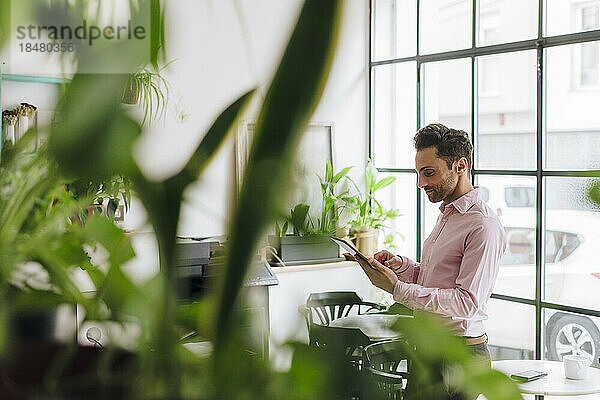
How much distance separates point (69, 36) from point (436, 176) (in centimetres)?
277

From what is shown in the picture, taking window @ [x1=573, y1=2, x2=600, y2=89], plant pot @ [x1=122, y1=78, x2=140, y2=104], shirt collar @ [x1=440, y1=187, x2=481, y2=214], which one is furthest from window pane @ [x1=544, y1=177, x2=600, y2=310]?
plant pot @ [x1=122, y1=78, x2=140, y2=104]

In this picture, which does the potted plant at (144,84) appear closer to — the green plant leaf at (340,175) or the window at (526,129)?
the window at (526,129)

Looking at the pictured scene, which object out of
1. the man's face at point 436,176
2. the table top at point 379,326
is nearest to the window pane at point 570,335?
the man's face at point 436,176

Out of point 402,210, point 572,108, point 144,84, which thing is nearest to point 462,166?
point 572,108

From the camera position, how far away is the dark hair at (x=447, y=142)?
2887 mm

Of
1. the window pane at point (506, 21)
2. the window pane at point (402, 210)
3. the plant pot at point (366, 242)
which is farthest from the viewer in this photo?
the window pane at point (402, 210)

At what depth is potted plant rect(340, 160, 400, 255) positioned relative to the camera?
16.2 ft

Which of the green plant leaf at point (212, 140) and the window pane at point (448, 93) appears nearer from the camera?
the green plant leaf at point (212, 140)

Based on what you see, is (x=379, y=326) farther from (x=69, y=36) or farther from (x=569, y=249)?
(x=569, y=249)

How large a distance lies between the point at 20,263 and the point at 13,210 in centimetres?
5

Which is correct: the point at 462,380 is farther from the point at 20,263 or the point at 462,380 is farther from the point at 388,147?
the point at 388,147

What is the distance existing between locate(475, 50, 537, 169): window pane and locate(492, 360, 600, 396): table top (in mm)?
1458

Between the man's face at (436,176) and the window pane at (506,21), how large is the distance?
1.83 m

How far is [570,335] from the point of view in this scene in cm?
420
